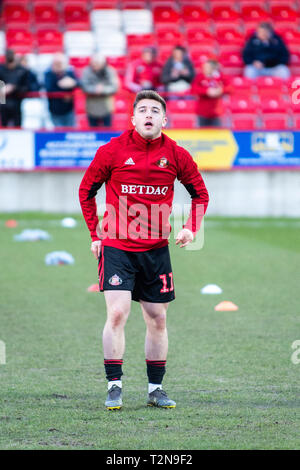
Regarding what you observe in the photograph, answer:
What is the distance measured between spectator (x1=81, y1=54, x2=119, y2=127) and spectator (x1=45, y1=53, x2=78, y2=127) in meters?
0.31

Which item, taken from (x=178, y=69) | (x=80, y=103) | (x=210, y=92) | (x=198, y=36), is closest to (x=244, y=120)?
(x=210, y=92)

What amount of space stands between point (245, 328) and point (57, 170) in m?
10.9

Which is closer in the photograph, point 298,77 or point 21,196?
point 21,196

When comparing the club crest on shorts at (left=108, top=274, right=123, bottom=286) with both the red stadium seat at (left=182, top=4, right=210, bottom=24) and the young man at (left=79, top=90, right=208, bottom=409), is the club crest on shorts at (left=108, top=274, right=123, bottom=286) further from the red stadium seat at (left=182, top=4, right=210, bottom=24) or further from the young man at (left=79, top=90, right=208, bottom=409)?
the red stadium seat at (left=182, top=4, right=210, bottom=24)

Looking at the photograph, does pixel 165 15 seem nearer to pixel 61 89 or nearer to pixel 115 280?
pixel 61 89

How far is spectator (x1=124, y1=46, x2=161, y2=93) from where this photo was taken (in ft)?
60.7

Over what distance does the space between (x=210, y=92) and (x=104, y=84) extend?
2.15 metres

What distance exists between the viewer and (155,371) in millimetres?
5934

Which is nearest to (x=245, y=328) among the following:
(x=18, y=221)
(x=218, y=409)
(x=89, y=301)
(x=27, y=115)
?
(x=89, y=301)

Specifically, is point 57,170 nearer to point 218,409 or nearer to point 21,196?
point 21,196

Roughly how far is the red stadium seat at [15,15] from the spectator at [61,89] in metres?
5.85

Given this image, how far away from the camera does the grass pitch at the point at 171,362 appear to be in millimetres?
5098

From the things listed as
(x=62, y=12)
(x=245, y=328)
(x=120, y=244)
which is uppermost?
(x=62, y=12)

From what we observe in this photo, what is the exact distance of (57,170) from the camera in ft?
62.3
